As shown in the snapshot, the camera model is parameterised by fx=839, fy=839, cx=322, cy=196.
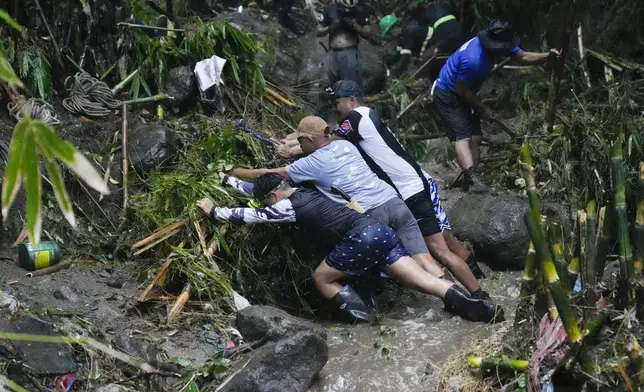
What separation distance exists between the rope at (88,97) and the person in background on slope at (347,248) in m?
2.02

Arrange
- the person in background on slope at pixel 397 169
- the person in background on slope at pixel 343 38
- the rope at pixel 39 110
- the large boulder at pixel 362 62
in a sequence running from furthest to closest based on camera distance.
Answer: the large boulder at pixel 362 62 → the person in background on slope at pixel 343 38 → the rope at pixel 39 110 → the person in background on slope at pixel 397 169

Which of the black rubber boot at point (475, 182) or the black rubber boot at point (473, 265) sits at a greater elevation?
the black rubber boot at point (475, 182)

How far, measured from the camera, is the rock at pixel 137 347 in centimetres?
557

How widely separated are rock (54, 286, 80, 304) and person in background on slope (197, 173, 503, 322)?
120cm

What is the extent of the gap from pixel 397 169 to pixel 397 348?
173cm

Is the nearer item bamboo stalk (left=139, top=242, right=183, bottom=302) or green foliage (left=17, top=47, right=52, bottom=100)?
bamboo stalk (left=139, top=242, right=183, bottom=302)

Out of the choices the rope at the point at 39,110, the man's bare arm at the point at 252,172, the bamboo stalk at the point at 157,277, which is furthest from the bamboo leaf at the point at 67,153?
the rope at the point at 39,110

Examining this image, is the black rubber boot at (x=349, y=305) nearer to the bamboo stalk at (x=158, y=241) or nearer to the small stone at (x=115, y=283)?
the bamboo stalk at (x=158, y=241)

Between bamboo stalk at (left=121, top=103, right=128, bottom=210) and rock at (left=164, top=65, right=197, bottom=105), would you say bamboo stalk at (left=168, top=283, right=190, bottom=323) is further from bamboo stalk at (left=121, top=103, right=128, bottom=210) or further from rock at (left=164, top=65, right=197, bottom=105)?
rock at (left=164, top=65, right=197, bottom=105)

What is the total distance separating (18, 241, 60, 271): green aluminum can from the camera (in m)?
6.47

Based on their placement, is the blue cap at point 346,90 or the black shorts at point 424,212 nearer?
the black shorts at point 424,212

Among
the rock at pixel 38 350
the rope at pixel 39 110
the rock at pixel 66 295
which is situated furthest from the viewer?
the rope at pixel 39 110

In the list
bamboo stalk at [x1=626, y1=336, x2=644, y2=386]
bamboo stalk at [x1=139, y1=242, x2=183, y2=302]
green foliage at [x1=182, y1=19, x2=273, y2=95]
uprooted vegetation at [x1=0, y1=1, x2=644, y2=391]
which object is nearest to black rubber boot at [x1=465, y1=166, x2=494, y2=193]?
uprooted vegetation at [x1=0, y1=1, x2=644, y2=391]

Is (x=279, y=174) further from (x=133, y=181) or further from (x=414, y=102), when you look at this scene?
(x=414, y=102)
